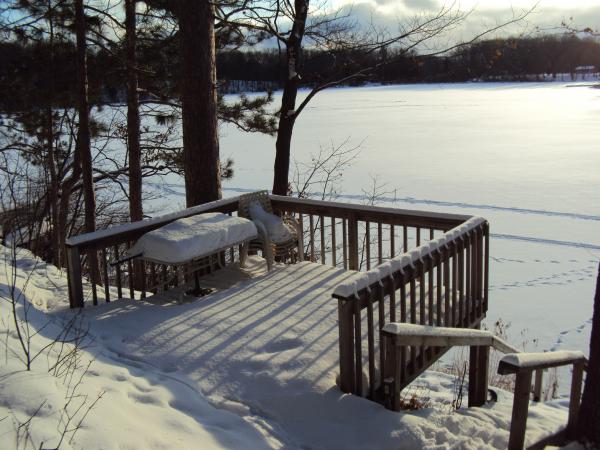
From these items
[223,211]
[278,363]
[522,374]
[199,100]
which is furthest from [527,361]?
[199,100]

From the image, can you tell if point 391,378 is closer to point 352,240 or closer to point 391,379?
point 391,379

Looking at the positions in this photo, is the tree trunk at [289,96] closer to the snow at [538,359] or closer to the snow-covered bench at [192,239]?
the snow-covered bench at [192,239]

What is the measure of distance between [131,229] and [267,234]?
1.30 metres

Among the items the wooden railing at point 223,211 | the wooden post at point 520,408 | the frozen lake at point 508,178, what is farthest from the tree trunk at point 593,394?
the frozen lake at point 508,178

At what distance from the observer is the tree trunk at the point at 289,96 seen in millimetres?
9711

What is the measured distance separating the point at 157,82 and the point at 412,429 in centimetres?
814

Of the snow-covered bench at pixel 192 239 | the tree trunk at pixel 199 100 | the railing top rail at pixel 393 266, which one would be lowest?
the snow-covered bench at pixel 192 239

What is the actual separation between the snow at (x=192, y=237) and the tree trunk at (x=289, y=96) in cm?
492

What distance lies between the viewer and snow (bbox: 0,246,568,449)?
2.69 metres

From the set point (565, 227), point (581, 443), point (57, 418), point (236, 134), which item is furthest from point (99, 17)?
point (236, 134)

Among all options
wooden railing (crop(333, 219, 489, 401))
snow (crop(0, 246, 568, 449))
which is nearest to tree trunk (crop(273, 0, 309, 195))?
snow (crop(0, 246, 568, 449))

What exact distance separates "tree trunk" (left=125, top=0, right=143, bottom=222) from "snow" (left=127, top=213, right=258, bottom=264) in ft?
15.6

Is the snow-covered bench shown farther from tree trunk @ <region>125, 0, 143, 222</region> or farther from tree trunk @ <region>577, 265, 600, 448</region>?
tree trunk @ <region>125, 0, 143, 222</region>

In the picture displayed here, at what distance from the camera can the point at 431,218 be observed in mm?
5148
